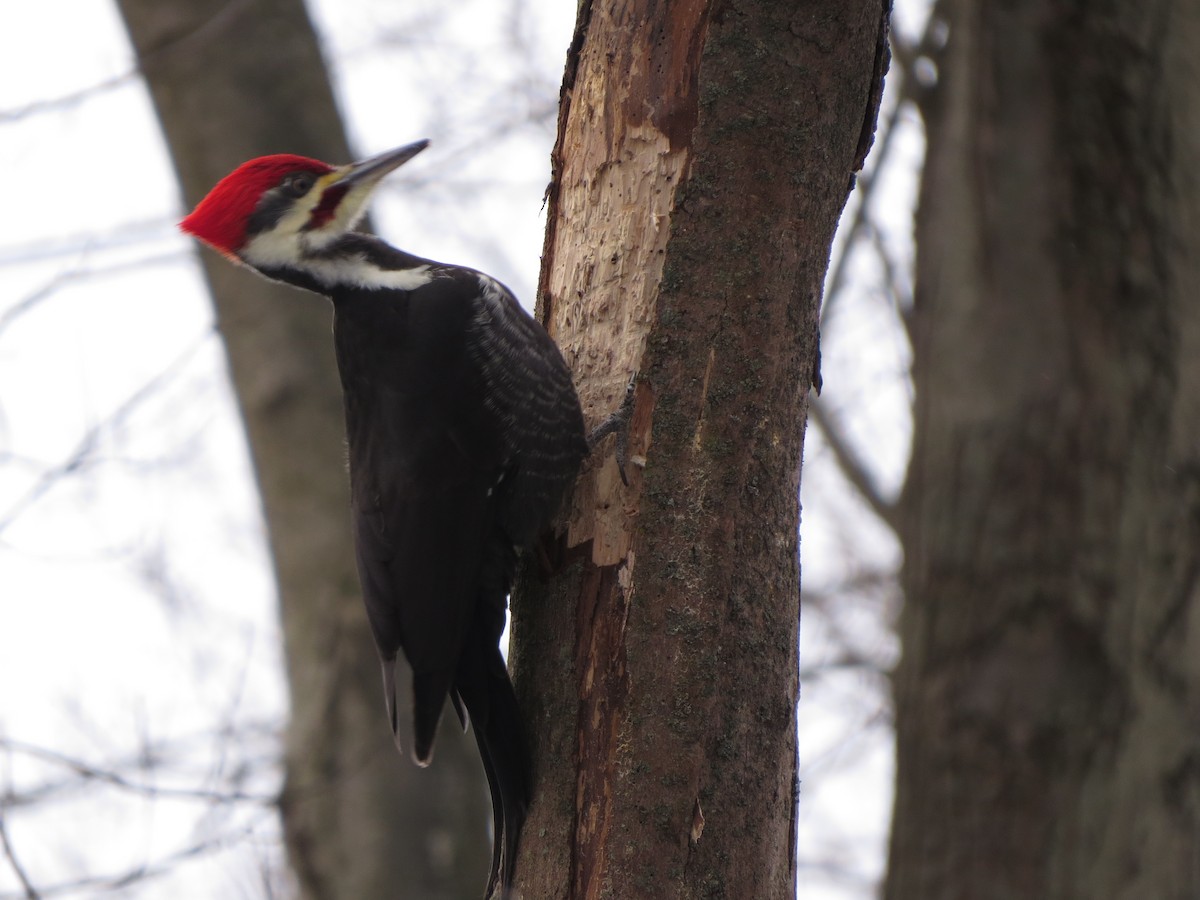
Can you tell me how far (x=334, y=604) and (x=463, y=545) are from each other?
180cm

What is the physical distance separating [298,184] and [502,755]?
60.3 inches

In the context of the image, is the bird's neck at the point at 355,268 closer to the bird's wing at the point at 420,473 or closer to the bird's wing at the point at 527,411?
the bird's wing at the point at 420,473

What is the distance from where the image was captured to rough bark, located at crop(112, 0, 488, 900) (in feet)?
13.4

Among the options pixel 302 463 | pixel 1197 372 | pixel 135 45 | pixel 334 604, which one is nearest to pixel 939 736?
pixel 1197 372

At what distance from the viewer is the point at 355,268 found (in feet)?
9.60

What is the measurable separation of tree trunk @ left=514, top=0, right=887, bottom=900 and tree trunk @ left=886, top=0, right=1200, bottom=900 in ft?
2.17

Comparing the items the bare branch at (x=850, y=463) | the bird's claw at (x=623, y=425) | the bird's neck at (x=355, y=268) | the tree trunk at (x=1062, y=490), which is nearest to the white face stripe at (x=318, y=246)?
the bird's neck at (x=355, y=268)

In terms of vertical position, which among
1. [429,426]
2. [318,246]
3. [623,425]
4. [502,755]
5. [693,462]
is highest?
[318,246]

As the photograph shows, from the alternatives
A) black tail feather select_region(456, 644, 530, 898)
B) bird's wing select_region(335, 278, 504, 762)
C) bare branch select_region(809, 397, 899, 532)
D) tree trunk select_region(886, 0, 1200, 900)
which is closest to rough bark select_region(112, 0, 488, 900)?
bird's wing select_region(335, 278, 504, 762)

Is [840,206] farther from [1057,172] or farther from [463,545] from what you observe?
[463,545]

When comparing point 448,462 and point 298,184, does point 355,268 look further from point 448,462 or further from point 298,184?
point 448,462

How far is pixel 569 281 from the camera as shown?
254cm

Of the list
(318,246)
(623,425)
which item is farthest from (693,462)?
(318,246)

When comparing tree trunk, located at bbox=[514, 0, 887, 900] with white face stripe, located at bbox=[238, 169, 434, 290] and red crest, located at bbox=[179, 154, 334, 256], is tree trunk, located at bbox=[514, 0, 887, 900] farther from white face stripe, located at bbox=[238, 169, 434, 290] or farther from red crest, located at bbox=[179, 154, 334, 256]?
red crest, located at bbox=[179, 154, 334, 256]
